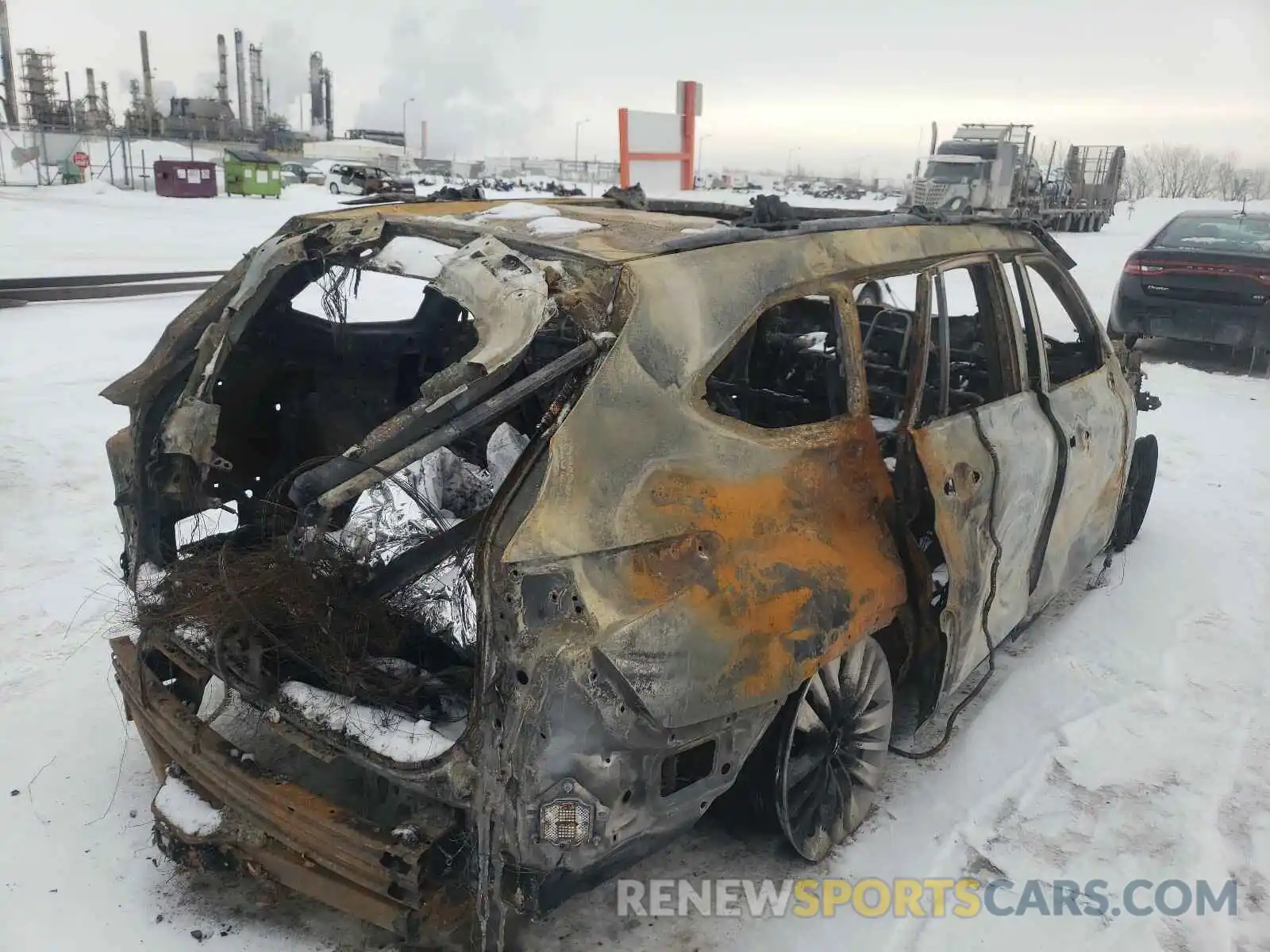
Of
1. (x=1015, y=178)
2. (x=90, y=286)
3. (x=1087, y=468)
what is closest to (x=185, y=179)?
(x=90, y=286)

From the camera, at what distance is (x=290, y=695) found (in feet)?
8.36

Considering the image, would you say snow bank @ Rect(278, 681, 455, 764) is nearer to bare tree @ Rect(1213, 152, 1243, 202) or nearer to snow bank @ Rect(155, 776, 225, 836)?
snow bank @ Rect(155, 776, 225, 836)

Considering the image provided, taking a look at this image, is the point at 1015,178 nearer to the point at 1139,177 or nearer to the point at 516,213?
the point at 516,213

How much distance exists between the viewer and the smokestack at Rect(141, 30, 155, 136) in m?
59.2

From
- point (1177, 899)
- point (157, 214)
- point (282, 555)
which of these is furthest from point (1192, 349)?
point (157, 214)

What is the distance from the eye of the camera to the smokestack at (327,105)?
80.1 m

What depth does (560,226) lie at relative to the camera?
3.04 metres

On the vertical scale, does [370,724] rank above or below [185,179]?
below

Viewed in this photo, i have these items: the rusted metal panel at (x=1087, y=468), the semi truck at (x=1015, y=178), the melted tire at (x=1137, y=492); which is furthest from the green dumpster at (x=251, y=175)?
the rusted metal panel at (x=1087, y=468)

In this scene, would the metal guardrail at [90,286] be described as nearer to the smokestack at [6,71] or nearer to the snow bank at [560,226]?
the snow bank at [560,226]

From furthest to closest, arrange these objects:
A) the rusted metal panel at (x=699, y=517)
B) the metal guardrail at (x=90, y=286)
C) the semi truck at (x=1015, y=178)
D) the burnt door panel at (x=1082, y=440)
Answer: the semi truck at (x=1015, y=178) → the metal guardrail at (x=90, y=286) → the burnt door panel at (x=1082, y=440) → the rusted metal panel at (x=699, y=517)

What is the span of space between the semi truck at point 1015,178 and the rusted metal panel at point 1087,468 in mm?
15516

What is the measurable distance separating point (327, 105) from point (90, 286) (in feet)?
252

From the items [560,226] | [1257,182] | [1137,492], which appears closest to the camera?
[560,226]
